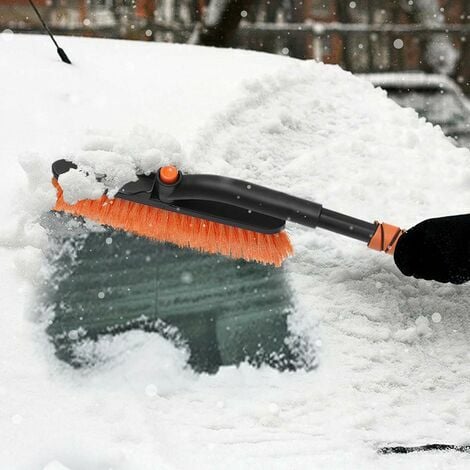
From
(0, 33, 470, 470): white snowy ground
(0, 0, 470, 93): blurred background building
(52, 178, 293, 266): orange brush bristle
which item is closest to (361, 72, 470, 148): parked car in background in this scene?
(0, 0, 470, 93): blurred background building

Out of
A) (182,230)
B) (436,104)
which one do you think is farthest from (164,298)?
(436,104)

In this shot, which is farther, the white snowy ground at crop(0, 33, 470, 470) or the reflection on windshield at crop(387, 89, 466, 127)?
the reflection on windshield at crop(387, 89, 466, 127)

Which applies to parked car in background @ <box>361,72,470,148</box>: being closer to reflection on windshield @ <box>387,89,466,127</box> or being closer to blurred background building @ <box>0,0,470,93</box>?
reflection on windshield @ <box>387,89,466,127</box>

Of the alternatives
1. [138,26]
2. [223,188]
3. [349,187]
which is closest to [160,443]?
[223,188]

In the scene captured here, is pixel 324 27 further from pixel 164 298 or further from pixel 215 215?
pixel 164 298

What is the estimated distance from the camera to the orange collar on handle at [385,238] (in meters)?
1.75

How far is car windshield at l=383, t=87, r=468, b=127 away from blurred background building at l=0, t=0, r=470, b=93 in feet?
7.08

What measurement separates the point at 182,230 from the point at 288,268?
1.02 feet

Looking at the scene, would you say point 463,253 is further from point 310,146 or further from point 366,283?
point 310,146

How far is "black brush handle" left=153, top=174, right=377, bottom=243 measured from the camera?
170 centimetres

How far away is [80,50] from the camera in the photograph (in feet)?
7.65

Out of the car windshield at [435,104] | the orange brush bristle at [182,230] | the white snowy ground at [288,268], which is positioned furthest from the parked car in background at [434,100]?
the orange brush bristle at [182,230]

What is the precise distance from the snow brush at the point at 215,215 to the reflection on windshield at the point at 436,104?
28.2 ft

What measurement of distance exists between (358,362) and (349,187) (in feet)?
2.06
